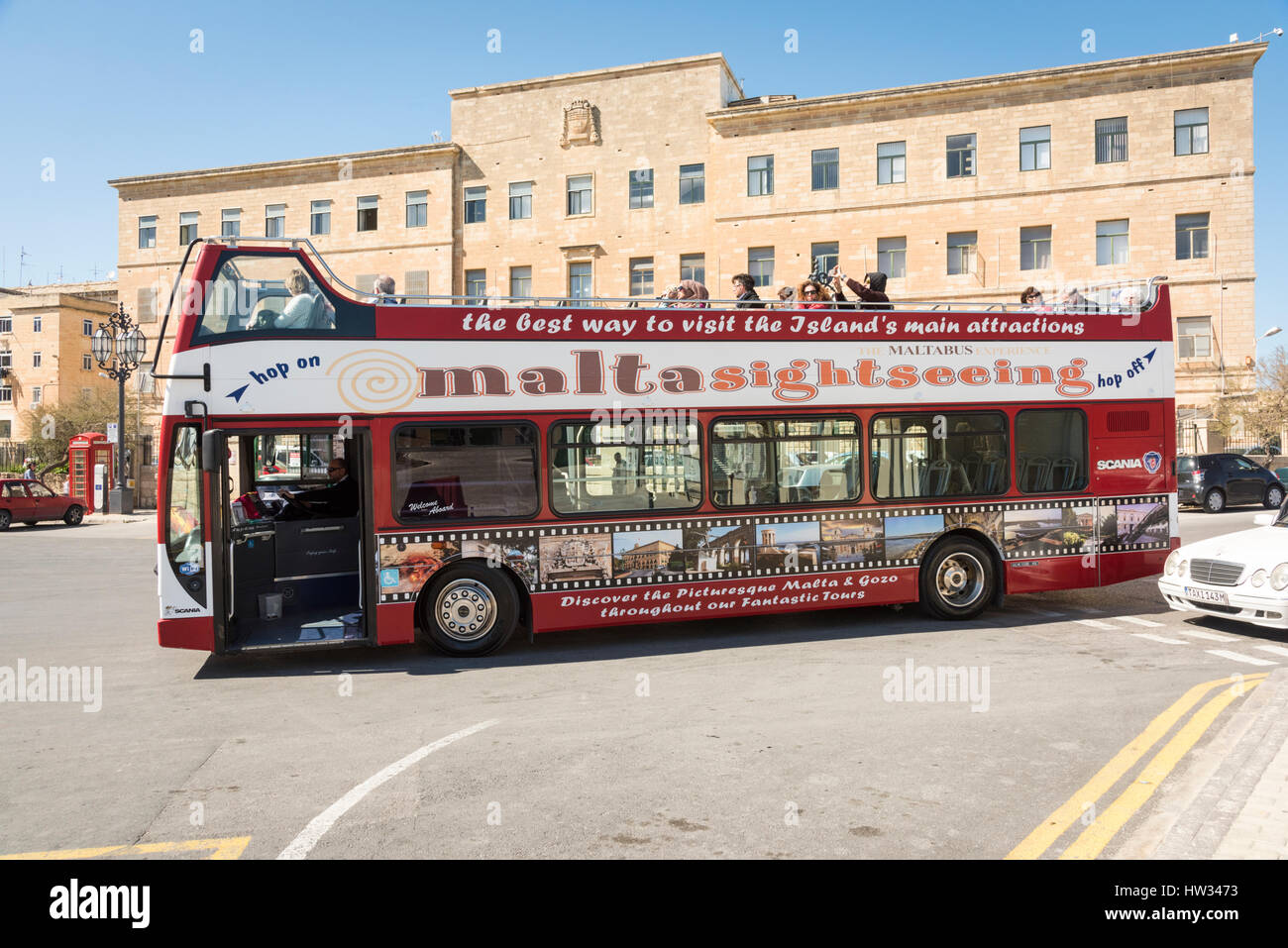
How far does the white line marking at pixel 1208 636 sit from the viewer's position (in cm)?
891

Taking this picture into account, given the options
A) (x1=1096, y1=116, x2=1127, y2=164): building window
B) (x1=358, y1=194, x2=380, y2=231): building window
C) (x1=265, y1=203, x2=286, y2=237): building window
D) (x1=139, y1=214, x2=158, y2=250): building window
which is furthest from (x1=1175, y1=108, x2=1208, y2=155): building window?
(x1=139, y1=214, x2=158, y2=250): building window

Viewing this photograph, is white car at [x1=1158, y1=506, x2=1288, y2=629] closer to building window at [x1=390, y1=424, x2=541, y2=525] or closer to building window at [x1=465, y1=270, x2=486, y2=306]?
building window at [x1=390, y1=424, x2=541, y2=525]

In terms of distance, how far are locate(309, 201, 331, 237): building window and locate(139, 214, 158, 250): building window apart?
9443 mm

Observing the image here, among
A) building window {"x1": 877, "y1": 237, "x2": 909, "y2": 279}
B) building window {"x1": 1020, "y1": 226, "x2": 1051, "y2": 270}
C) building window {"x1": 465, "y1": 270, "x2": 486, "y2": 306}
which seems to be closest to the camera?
building window {"x1": 1020, "y1": 226, "x2": 1051, "y2": 270}

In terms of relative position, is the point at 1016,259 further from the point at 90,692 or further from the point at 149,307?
the point at 149,307

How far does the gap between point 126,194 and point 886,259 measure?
39096 millimetres

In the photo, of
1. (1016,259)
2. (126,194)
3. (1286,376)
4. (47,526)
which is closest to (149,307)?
(126,194)

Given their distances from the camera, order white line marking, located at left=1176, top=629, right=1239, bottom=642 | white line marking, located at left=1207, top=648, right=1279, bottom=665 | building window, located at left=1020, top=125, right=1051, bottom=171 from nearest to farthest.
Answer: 1. white line marking, located at left=1207, top=648, right=1279, bottom=665
2. white line marking, located at left=1176, top=629, right=1239, bottom=642
3. building window, located at left=1020, top=125, right=1051, bottom=171

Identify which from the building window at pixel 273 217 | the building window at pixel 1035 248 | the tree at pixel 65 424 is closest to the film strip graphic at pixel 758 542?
the building window at pixel 1035 248

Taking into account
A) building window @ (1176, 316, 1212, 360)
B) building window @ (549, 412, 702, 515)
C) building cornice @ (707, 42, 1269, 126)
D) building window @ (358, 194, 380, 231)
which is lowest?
building window @ (549, 412, 702, 515)

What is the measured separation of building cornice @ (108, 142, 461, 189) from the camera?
41844 mm

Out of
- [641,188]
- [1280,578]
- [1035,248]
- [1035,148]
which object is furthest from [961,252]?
[1280,578]

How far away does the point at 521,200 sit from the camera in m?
41.7

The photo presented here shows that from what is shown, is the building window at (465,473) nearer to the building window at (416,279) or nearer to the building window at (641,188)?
the building window at (641,188)
